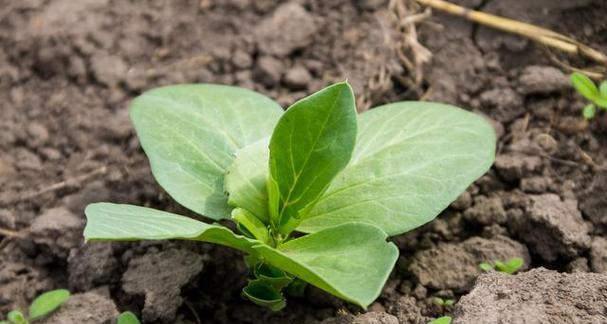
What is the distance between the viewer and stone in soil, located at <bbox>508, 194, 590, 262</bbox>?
1.96m

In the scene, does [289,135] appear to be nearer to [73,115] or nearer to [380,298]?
[380,298]

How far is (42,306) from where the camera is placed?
6.26 feet

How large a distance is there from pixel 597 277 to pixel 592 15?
106 cm

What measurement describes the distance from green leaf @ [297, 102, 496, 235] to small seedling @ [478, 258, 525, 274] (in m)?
0.22

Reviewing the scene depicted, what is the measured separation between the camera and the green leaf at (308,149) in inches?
64.7

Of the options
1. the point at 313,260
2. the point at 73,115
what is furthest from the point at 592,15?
the point at 73,115

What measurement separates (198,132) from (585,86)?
1.05 meters

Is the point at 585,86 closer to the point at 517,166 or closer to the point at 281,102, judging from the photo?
the point at 517,166

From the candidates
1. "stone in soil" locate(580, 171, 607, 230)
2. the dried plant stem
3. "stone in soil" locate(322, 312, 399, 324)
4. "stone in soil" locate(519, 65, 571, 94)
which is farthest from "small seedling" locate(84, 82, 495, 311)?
the dried plant stem

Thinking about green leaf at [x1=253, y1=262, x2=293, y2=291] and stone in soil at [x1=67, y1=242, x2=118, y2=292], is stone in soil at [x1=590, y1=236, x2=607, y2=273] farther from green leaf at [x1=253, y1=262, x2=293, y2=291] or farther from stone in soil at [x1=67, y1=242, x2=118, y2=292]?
stone in soil at [x1=67, y1=242, x2=118, y2=292]

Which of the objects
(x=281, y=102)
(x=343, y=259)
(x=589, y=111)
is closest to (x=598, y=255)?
(x=589, y=111)

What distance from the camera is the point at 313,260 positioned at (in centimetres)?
168

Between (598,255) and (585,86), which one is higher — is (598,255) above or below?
below

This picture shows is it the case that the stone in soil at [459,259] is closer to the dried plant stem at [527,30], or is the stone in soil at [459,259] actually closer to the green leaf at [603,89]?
the green leaf at [603,89]
